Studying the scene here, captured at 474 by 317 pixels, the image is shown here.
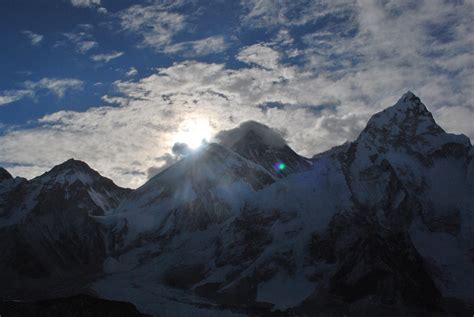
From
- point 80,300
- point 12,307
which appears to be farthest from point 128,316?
point 12,307

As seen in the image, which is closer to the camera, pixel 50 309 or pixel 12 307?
pixel 50 309

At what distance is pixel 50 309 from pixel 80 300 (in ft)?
24.1

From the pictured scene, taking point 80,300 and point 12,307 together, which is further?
point 12,307

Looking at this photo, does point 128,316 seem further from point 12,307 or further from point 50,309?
point 12,307

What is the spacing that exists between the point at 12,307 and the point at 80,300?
25039mm

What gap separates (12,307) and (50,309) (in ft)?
71.3

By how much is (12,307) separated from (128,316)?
115 ft

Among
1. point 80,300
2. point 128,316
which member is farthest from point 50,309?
point 128,316

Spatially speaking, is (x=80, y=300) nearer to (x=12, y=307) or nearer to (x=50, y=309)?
(x=50, y=309)

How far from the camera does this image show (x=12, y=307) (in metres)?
172

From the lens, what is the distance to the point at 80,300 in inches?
6275

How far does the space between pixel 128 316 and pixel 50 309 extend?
18.8m

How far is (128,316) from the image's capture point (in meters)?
160

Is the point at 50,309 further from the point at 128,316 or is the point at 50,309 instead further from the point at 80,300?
the point at 128,316
